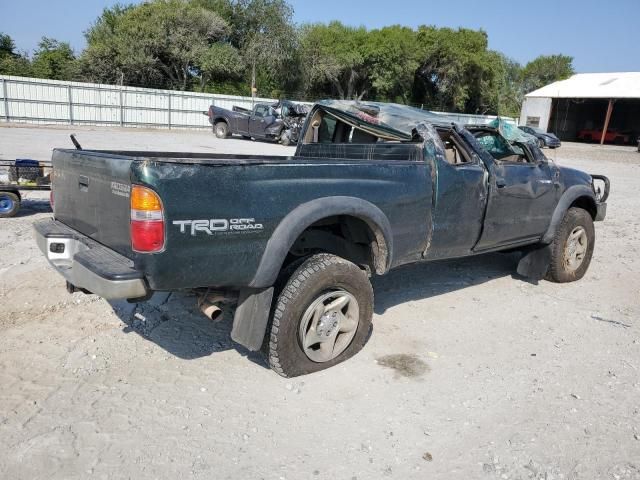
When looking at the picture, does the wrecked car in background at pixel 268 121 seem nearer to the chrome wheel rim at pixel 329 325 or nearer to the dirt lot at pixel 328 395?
the dirt lot at pixel 328 395

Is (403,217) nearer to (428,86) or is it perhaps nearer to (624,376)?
(624,376)

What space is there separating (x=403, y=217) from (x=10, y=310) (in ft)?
10.6

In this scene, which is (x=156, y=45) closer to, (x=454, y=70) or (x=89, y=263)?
(x=454, y=70)

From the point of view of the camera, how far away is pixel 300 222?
10.6ft

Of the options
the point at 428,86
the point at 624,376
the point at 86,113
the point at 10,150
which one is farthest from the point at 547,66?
the point at 624,376

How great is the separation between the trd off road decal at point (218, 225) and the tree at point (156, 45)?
3557cm

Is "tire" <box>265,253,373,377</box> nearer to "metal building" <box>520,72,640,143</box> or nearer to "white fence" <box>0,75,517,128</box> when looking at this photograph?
"white fence" <box>0,75,517,128</box>

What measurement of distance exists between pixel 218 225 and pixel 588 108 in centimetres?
5363

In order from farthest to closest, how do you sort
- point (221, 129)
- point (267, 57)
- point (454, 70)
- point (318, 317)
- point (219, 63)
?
point (454, 70), point (267, 57), point (219, 63), point (221, 129), point (318, 317)

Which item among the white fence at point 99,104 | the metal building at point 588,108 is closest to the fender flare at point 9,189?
the white fence at point 99,104

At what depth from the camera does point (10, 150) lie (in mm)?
13477

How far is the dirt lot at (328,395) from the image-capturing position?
9.01ft

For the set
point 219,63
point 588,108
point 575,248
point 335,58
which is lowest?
point 575,248

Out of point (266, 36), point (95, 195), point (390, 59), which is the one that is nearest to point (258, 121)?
point (266, 36)
